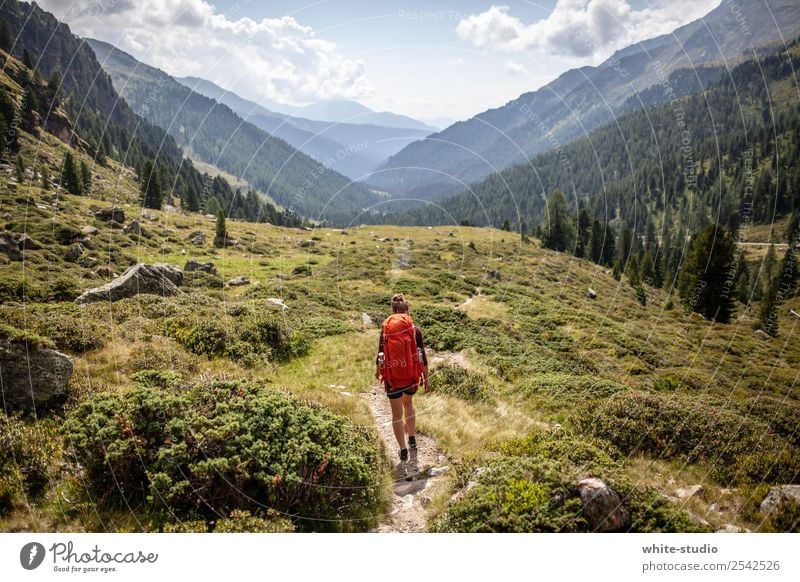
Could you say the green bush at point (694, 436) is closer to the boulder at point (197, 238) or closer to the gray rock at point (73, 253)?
the gray rock at point (73, 253)

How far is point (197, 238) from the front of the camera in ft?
181

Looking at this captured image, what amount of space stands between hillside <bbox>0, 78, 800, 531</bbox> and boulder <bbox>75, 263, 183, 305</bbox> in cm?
155

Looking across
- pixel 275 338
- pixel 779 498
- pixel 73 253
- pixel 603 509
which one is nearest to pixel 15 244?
pixel 73 253

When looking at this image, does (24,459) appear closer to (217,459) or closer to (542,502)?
(217,459)

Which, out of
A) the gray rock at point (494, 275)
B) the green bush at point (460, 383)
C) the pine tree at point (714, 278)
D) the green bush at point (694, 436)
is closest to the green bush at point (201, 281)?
the green bush at point (460, 383)

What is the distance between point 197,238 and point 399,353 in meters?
53.5

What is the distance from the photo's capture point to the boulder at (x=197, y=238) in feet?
178

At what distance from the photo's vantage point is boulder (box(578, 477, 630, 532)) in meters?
6.26

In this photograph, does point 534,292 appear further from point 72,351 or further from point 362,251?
point 72,351

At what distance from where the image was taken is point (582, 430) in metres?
10.8

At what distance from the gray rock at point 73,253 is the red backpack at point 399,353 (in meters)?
31.2
